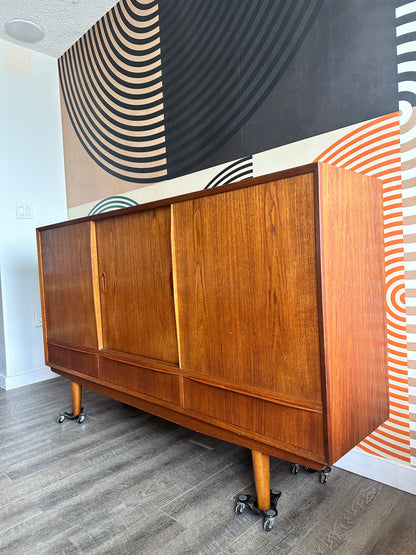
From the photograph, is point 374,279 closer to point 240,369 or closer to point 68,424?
point 240,369

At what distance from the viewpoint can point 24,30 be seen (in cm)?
255

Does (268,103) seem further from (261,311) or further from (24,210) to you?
(24,210)

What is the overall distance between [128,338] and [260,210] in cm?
79

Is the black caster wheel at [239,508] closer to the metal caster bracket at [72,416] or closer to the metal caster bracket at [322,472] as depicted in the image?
the metal caster bracket at [322,472]

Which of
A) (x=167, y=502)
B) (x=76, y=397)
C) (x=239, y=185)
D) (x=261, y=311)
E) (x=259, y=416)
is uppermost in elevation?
(x=239, y=185)

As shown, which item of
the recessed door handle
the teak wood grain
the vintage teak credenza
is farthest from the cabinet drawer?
the recessed door handle

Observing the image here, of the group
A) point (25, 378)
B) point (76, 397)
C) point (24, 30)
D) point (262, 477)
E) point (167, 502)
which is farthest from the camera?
point (25, 378)

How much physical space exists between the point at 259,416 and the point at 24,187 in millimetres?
2499

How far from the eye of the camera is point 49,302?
1.97m

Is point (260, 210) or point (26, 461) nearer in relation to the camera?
point (260, 210)

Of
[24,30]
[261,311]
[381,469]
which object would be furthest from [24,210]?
[381,469]

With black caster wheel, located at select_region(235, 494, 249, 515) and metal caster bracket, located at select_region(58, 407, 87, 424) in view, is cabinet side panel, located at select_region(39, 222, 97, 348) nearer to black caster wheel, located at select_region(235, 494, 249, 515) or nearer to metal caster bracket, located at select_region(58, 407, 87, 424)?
metal caster bracket, located at select_region(58, 407, 87, 424)

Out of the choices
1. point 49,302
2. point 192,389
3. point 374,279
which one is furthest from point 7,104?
point 374,279

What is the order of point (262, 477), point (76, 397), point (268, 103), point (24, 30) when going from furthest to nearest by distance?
point (24, 30) → point (76, 397) → point (268, 103) → point (262, 477)
